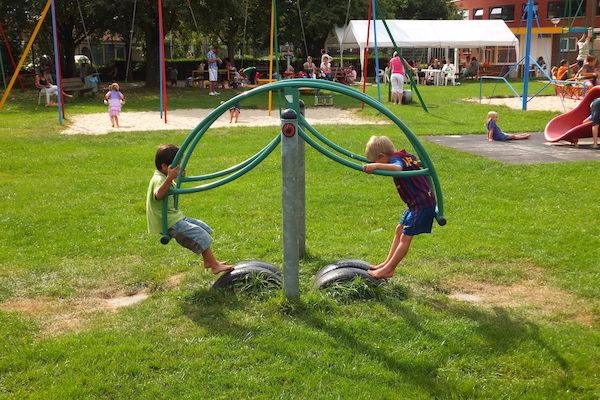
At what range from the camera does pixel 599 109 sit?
11.4 m

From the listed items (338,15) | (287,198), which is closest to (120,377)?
(287,198)

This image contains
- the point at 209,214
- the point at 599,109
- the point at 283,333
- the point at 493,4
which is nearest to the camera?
the point at 283,333

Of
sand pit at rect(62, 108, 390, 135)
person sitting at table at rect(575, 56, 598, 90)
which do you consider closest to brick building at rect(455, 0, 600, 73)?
person sitting at table at rect(575, 56, 598, 90)

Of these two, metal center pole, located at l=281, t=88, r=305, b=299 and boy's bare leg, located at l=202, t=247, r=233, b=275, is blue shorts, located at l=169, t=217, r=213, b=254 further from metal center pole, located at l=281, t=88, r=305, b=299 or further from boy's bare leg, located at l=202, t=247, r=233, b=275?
metal center pole, located at l=281, t=88, r=305, b=299

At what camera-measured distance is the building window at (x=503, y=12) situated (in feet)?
177

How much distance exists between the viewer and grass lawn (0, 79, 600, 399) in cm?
362

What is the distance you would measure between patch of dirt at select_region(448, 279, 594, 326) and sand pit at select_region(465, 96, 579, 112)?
14233 millimetres

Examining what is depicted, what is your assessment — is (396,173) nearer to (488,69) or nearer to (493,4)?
(488,69)

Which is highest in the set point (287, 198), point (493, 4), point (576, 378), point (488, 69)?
point (493, 4)

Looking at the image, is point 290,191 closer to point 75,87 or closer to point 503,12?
point 75,87

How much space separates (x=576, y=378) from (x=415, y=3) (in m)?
60.2

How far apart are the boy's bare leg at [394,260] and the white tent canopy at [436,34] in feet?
90.1

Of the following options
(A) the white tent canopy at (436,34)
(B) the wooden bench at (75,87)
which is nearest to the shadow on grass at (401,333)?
(B) the wooden bench at (75,87)

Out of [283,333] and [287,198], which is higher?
[287,198]
